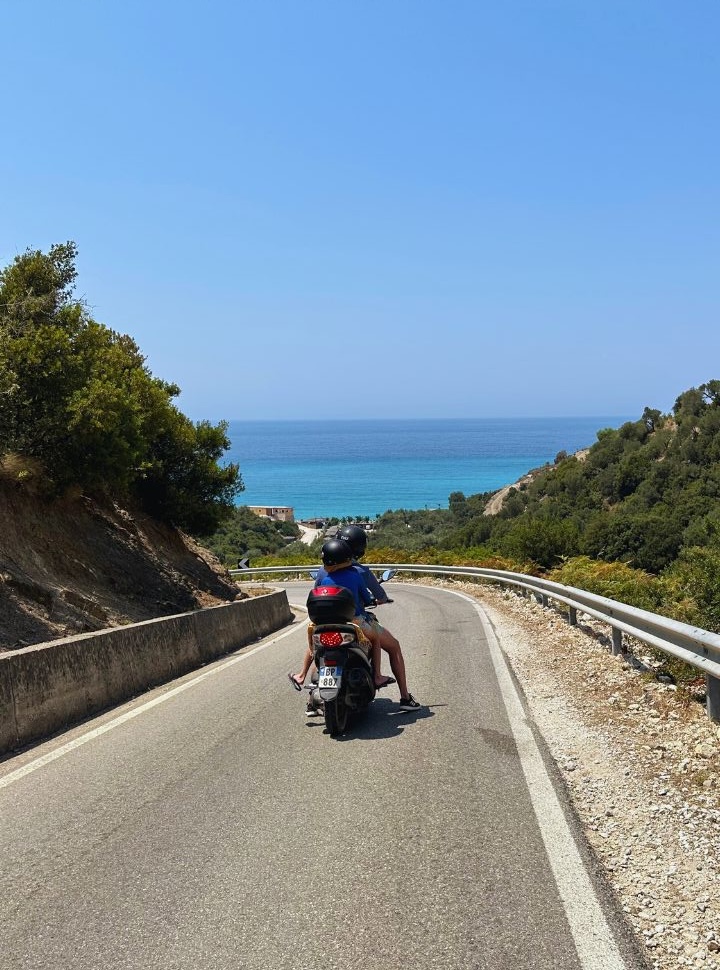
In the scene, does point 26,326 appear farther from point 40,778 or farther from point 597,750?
point 597,750

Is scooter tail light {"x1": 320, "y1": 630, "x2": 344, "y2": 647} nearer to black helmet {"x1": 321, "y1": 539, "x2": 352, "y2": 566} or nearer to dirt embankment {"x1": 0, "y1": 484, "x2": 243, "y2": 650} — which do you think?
black helmet {"x1": 321, "y1": 539, "x2": 352, "y2": 566}

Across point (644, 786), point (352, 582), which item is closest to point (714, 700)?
point (644, 786)

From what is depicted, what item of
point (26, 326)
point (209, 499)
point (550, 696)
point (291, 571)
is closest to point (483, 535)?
point (291, 571)

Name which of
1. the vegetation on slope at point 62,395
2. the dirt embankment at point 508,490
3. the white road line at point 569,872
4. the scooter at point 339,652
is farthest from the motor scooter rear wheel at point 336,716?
the dirt embankment at point 508,490

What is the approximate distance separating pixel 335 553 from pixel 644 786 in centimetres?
335

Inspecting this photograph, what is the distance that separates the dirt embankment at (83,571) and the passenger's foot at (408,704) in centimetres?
674

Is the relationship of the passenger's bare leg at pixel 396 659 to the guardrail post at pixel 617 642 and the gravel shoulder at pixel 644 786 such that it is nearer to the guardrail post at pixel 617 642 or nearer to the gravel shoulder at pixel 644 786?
the gravel shoulder at pixel 644 786

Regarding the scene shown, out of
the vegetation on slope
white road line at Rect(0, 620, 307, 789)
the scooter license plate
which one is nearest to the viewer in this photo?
white road line at Rect(0, 620, 307, 789)

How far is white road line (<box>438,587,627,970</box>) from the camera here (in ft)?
12.4

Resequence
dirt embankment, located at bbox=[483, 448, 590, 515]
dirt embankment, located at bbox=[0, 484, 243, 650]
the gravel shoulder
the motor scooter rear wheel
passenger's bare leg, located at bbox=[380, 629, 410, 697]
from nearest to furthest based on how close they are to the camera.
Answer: the gravel shoulder
the motor scooter rear wheel
passenger's bare leg, located at bbox=[380, 629, 410, 697]
dirt embankment, located at bbox=[0, 484, 243, 650]
dirt embankment, located at bbox=[483, 448, 590, 515]

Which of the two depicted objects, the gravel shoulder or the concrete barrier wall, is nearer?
the gravel shoulder

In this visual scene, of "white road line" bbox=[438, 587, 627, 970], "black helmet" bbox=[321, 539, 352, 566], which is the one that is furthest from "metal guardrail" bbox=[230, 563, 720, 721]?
"black helmet" bbox=[321, 539, 352, 566]

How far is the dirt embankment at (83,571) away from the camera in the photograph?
48.4 ft

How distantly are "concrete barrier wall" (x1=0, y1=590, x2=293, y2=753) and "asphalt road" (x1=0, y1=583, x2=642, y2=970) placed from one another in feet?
1.17
